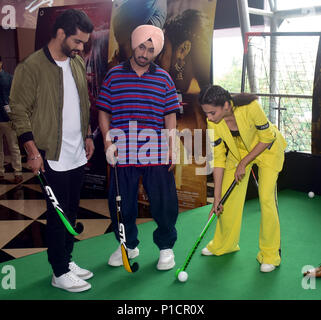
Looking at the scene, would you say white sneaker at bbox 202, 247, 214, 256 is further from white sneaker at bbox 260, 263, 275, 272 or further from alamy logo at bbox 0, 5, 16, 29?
alamy logo at bbox 0, 5, 16, 29

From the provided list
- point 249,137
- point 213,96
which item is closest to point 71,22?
point 213,96

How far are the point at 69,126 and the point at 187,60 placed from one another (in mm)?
1738

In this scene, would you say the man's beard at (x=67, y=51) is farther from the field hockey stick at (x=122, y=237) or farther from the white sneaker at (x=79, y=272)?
the white sneaker at (x=79, y=272)

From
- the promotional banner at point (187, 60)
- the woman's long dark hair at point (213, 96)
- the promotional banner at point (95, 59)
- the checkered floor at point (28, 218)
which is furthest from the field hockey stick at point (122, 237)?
the promotional banner at point (95, 59)

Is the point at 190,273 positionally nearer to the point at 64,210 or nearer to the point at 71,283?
the point at 71,283

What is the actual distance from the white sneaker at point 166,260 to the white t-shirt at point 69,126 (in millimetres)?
786

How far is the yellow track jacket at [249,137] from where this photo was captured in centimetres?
218

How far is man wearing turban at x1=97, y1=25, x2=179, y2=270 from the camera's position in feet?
7.14

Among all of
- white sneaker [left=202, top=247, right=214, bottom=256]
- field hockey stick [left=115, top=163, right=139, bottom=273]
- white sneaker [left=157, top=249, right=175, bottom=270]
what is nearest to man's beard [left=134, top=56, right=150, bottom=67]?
field hockey stick [left=115, top=163, right=139, bottom=273]

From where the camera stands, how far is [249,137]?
2289mm

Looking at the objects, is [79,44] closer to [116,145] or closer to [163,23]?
[116,145]

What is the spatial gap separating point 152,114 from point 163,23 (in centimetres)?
159
